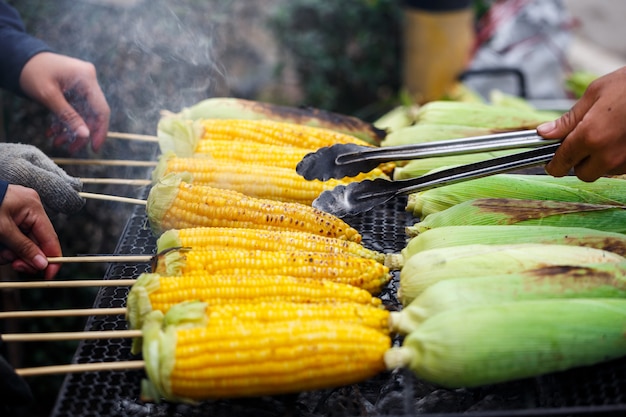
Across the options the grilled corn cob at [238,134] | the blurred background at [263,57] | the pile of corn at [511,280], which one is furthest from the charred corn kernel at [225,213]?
the blurred background at [263,57]

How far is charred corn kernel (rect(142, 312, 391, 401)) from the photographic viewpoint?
7.16 ft

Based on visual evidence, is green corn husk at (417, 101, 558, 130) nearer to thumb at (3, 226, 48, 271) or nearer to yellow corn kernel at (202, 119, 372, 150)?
yellow corn kernel at (202, 119, 372, 150)

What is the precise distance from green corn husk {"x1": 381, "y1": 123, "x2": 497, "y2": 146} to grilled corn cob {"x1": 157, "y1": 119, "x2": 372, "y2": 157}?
15.4 inches

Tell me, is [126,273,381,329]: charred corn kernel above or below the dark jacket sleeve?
below

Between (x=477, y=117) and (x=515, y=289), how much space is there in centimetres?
197

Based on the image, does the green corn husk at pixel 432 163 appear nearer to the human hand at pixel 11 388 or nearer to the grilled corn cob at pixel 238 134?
the grilled corn cob at pixel 238 134

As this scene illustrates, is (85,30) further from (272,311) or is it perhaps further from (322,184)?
(272,311)

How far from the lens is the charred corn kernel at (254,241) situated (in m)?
2.75

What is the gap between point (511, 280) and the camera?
2.42 meters

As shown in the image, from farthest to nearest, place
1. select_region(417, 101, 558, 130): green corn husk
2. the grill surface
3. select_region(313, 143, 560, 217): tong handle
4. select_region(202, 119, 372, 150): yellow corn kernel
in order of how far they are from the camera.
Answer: select_region(417, 101, 558, 130): green corn husk → select_region(202, 119, 372, 150): yellow corn kernel → select_region(313, 143, 560, 217): tong handle → the grill surface

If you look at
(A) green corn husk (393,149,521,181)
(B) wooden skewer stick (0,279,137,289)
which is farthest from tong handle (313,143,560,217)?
(B) wooden skewer stick (0,279,137,289)

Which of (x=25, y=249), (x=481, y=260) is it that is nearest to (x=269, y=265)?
(x=481, y=260)

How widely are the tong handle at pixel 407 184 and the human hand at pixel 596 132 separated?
84 millimetres

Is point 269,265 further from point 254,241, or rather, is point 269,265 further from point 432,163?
point 432,163
